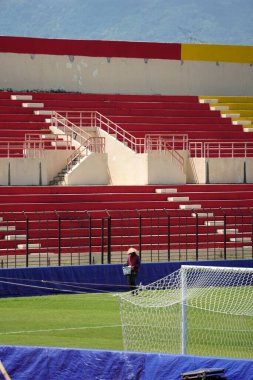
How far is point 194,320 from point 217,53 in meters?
30.9

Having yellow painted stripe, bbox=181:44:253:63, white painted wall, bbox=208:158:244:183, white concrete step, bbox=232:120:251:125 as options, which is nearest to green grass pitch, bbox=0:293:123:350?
white painted wall, bbox=208:158:244:183

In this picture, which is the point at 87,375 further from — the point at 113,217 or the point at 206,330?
the point at 113,217

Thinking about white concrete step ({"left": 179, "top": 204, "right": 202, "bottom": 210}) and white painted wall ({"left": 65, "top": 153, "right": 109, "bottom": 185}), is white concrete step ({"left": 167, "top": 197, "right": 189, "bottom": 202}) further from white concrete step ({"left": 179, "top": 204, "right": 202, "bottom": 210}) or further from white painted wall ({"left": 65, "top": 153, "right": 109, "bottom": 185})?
white painted wall ({"left": 65, "top": 153, "right": 109, "bottom": 185})

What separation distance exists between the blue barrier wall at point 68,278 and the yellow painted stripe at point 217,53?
70.5ft

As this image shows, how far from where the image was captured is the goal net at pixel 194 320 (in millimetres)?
22406

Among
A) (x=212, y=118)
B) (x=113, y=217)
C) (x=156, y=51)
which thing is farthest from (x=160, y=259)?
(x=156, y=51)

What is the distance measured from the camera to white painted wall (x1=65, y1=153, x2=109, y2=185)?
4438 cm

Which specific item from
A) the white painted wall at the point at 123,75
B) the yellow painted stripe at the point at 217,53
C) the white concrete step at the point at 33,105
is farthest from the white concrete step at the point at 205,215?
the yellow painted stripe at the point at 217,53

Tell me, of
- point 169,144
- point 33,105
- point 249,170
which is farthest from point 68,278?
point 33,105

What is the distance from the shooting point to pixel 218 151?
48.1 metres

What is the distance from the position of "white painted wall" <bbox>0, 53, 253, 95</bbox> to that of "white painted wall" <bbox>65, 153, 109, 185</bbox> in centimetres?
778

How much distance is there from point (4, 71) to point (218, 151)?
9294 millimetres

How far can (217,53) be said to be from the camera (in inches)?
2227

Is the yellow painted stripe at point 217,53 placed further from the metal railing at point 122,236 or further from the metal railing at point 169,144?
the metal railing at point 122,236
